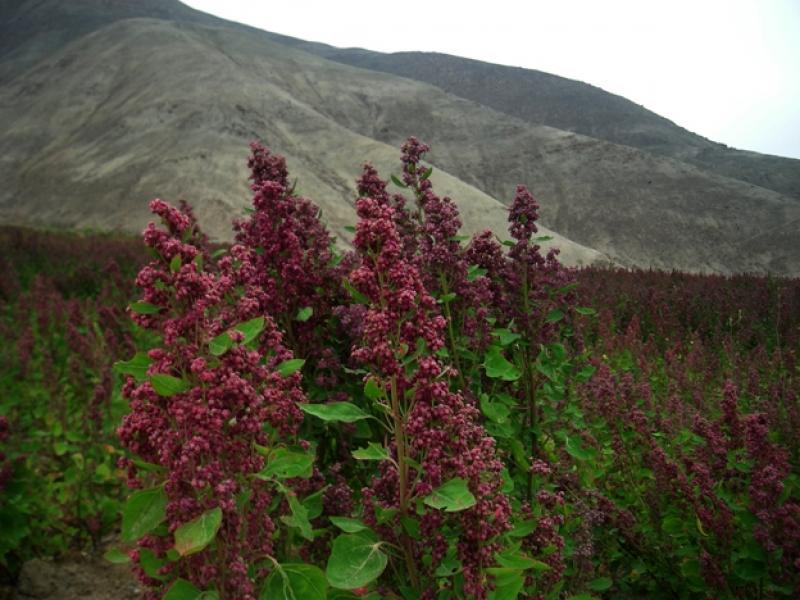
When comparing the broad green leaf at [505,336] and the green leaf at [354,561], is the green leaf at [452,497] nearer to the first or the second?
the green leaf at [354,561]

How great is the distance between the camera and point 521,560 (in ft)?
5.61

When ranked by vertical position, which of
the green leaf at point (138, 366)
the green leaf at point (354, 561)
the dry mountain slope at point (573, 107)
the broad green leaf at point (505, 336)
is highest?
the dry mountain slope at point (573, 107)

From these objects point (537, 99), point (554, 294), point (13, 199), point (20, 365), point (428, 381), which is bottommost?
point (13, 199)

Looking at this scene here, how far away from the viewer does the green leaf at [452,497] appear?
4.91 ft

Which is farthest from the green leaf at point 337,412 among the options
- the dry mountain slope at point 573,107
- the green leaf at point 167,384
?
the dry mountain slope at point 573,107

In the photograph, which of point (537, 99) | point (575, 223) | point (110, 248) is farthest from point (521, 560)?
point (537, 99)

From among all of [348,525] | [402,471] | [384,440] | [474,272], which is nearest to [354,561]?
[348,525]

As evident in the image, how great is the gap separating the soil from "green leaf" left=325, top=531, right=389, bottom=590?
2357mm

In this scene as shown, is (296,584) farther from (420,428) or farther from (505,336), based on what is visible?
(505,336)

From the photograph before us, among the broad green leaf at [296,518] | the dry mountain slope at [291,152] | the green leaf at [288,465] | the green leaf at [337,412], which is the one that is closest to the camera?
the green leaf at [288,465]

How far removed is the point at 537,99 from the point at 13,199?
2751 inches

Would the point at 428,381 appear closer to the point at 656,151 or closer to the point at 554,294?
the point at 554,294

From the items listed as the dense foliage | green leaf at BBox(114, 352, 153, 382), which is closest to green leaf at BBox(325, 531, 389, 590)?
the dense foliage

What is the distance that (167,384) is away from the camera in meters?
1.42
